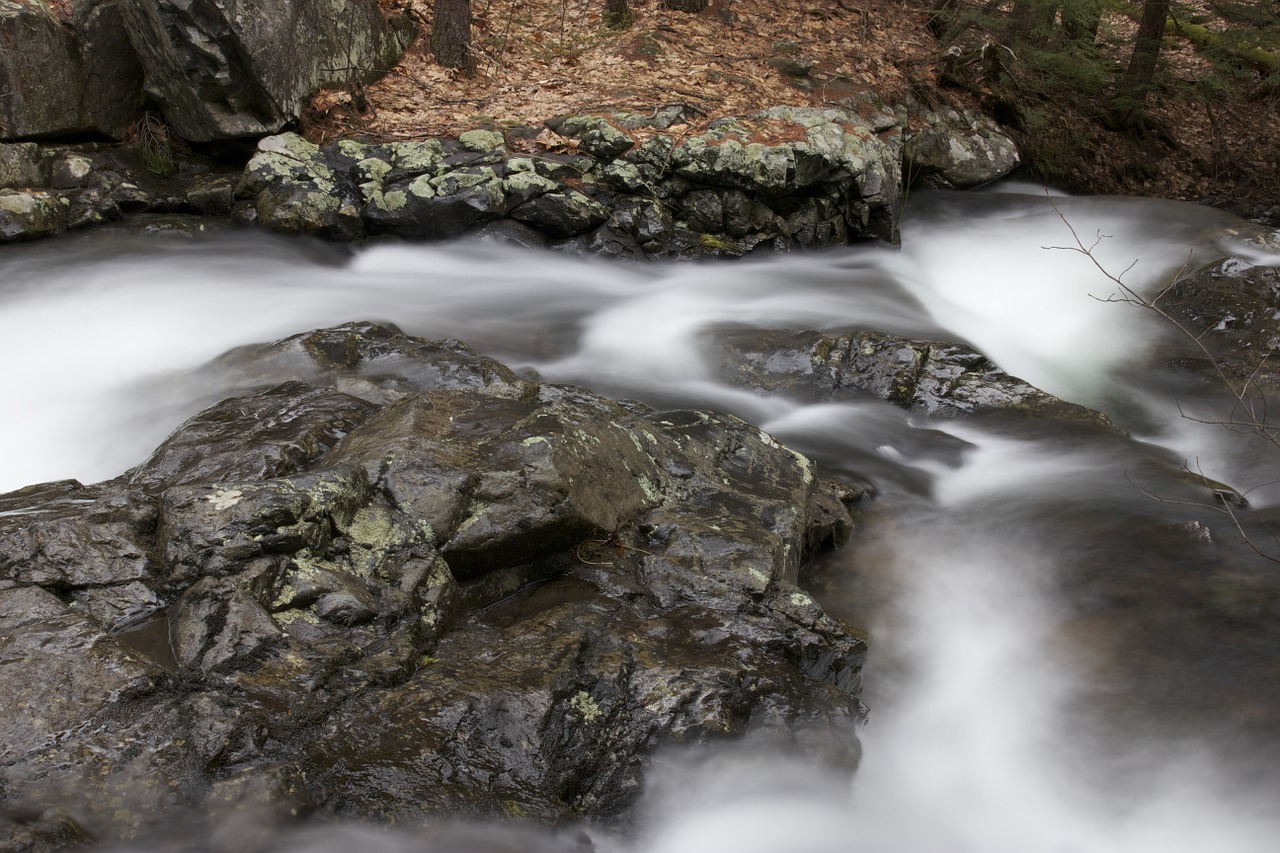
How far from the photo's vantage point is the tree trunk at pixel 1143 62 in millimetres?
12039

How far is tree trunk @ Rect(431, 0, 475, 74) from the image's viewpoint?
420 inches

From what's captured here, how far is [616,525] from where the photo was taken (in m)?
3.95

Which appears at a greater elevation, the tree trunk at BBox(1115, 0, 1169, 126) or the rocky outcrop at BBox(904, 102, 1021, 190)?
the tree trunk at BBox(1115, 0, 1169, 126)

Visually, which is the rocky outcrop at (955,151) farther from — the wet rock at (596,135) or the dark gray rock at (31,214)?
the dark gray rock at (31,214)

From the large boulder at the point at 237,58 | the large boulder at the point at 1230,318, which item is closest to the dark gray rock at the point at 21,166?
the large boulder at the point at 237,58

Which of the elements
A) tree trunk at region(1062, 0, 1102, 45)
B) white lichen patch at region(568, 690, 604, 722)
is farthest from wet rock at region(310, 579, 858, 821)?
tree trunk at region(1062, 0, 1102, 45)

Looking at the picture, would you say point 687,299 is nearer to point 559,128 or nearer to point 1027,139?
point 559,128

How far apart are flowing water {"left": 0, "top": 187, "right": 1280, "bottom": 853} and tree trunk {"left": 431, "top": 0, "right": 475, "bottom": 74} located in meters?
3.43

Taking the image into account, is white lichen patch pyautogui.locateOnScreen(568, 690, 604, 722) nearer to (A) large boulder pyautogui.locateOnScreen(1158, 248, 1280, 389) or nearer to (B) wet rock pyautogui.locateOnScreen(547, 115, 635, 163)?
(A) large boulder pyautogui.locateOnScreen(1158, 248, 1280, 389)

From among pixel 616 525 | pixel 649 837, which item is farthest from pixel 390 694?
pixel 616 525

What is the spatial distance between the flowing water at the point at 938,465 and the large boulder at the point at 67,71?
4.42ft

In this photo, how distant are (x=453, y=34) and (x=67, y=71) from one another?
4163mm

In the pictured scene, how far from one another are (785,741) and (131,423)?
14.6 feet

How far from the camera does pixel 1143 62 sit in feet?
40.9
